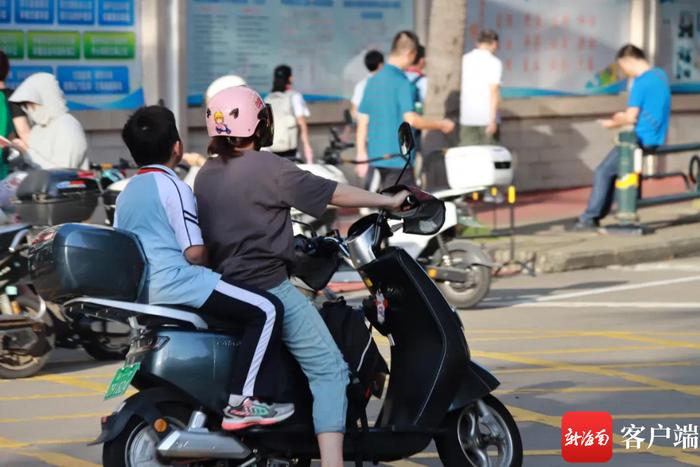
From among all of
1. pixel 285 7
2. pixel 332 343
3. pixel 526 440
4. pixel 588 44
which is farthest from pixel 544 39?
pixel 332 343

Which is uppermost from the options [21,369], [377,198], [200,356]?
[377,198]

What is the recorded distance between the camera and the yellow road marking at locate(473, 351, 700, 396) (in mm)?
8438

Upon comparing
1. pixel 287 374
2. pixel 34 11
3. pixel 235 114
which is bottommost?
pixel 287 374

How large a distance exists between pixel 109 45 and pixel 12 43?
1.17 metres

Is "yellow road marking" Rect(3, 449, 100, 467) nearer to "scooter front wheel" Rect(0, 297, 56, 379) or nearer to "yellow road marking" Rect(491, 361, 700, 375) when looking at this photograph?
"scooter front wheel" Rect(0, 297, 56, 379)

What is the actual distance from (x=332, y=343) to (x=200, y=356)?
1.70 feet

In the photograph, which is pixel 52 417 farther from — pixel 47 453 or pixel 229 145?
pixel 229 145

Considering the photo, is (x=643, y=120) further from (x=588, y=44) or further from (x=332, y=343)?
(x=332, y=343)

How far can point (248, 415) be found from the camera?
18.6ft

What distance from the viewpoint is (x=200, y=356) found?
565 centimetres

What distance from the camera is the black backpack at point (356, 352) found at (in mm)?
5961

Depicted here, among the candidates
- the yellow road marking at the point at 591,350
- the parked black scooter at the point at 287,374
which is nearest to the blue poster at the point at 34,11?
the yellow road marking at the point at 591,350

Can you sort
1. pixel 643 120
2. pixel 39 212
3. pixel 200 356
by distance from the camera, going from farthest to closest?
pixel 643 120 < pixel 39 212 < pixel 200 356

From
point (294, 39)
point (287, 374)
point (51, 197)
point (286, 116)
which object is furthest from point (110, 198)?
point (294, 39)
